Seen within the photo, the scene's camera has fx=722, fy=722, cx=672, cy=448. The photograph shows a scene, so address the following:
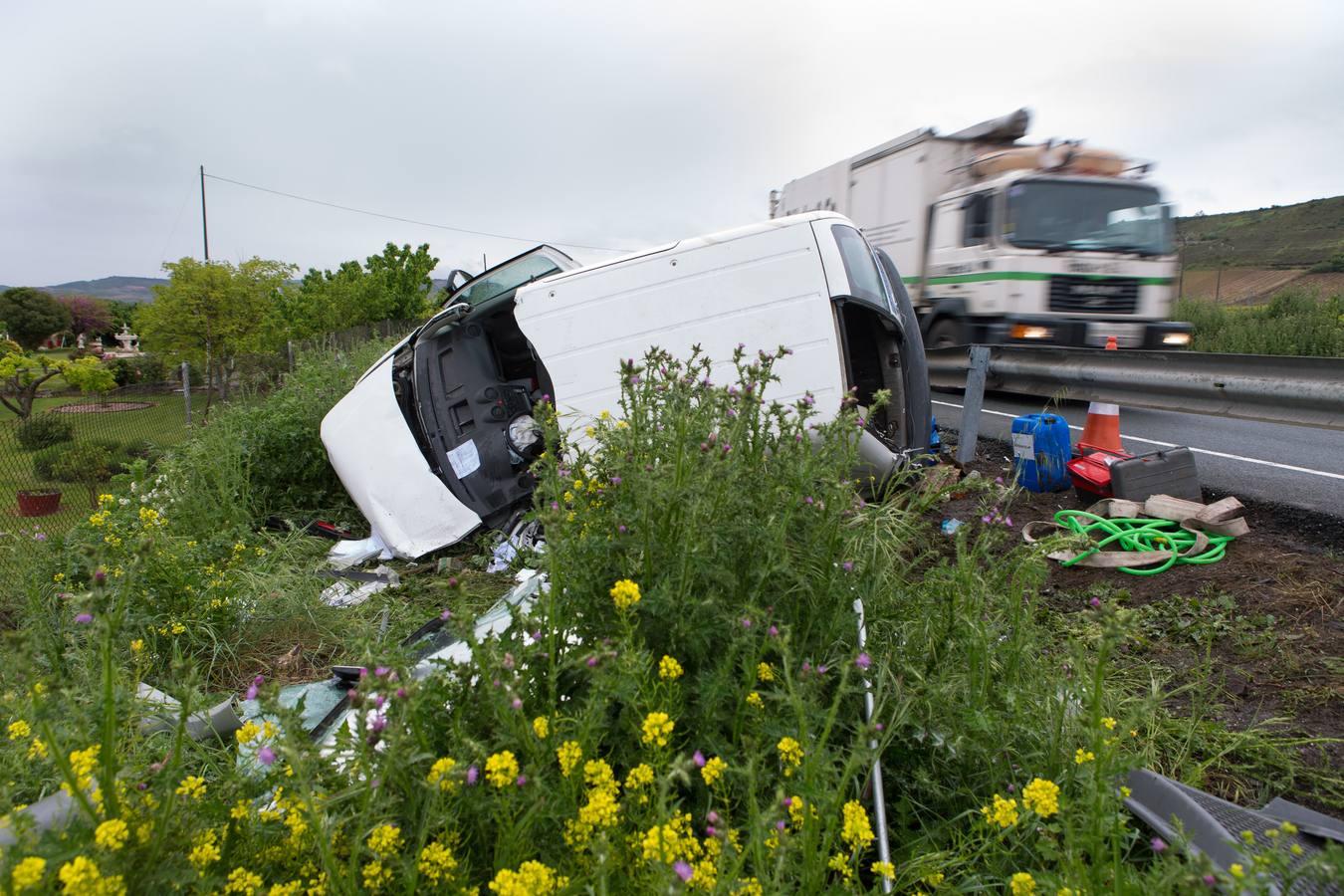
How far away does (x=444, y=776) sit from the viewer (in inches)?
51.5

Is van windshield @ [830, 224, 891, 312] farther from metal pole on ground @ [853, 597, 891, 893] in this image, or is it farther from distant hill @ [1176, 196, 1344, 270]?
distant hill @ [1176, 196, 1344, 270]

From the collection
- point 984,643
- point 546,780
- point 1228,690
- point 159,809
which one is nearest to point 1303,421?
point 1228,690

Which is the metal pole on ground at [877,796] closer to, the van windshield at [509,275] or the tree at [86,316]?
the van windshield at [509,275]

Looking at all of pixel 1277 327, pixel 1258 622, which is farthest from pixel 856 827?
pixel 1277 327

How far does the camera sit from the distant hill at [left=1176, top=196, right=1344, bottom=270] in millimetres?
43750

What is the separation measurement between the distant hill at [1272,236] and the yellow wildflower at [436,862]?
48.4m

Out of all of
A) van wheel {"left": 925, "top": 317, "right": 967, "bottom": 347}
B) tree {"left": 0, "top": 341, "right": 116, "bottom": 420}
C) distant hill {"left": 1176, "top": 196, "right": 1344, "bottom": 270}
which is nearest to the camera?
van wheel {"left": 925, "top": 317, "right": 967, "bottom": 347}

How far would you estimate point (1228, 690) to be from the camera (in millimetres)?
2916

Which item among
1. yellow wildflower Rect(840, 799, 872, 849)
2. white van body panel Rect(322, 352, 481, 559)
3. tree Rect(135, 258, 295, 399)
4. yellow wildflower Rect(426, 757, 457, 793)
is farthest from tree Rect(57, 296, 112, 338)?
yellow wildflower Rect(840, 799, 872, 849)

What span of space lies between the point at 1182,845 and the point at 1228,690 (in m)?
2.17

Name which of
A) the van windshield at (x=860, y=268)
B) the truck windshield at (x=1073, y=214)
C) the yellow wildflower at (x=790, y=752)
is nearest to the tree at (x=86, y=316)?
the truck windshield at (x=1073, y=214)

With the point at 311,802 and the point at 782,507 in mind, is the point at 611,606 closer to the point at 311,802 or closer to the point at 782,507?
the point at 782,507

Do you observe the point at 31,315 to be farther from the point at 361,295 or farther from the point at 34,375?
the point at 34,375

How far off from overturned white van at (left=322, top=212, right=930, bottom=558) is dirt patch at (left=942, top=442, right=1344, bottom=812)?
147 centimetres
